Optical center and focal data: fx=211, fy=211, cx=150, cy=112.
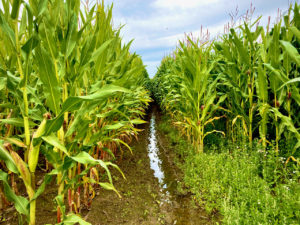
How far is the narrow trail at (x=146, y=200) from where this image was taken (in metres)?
2.10

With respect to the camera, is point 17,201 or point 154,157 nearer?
point 17,201

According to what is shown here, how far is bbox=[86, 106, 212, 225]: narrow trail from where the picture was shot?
210 centimetres

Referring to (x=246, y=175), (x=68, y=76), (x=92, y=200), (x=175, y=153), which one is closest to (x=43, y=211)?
(x=92, y=200)

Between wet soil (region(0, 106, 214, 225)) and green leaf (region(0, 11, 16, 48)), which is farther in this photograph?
wet soil (region(0, 106, 214, 225))

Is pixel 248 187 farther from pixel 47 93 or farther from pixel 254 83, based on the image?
pixel 47 93

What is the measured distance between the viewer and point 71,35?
1.42m

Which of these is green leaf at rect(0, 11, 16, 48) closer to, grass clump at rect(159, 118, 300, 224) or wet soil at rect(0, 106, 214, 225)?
wet soil at rect(0, 106, 214, 225)

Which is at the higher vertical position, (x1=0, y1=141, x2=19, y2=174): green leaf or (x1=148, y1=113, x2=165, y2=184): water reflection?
(x1=0, y1=141, x2=19, y2=174): green leaf

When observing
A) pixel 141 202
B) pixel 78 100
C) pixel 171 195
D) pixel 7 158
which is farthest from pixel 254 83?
pixel 7 158

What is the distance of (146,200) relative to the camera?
Result: 2494mm

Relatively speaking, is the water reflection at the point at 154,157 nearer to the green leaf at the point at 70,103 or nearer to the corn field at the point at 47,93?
the corn field at the point at 47,93

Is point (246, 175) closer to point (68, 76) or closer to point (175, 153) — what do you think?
point (175, 153)

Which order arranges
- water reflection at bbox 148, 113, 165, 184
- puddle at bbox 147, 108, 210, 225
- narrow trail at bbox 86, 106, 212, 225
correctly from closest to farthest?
narrow trail at bbox 86, 106, 212, 225 < puddle at bbox 147, 108, 210, 225 < water reflection at bbox 148, 113, 165, 184

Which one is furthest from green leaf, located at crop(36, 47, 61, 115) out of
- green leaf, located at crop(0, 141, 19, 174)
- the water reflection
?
the water reflection
